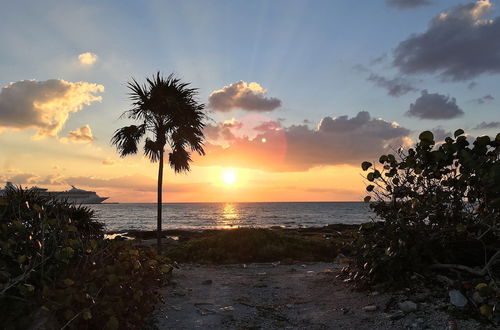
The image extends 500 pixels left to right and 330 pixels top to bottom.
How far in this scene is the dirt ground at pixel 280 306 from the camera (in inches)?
265

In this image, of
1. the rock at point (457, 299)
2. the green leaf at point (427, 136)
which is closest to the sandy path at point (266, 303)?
the rock at point (457, 299)

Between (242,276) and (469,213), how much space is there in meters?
6.91

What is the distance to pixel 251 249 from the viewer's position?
1714 centimetres

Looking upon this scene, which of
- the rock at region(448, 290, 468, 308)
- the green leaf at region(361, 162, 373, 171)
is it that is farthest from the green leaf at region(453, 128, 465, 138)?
the rock at region(448, 290, 468, 308)

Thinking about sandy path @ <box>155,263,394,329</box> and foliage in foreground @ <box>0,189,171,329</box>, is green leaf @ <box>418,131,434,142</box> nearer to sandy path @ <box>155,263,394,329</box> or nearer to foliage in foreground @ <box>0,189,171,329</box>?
sandy path @ <box>155,263,394,329</box>

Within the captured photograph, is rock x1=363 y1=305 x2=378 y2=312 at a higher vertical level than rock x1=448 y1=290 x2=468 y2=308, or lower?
lower

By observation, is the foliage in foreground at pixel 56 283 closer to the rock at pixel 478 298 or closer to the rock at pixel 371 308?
the rock at pixel 371 308

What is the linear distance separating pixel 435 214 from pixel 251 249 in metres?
10.0

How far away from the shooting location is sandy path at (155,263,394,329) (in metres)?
7.01

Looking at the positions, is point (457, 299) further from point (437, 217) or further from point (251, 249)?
point (251, 249)

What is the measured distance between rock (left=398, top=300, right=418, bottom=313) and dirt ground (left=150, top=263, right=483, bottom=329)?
74 millimetres

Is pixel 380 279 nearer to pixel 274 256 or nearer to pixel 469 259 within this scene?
pixel 469 259

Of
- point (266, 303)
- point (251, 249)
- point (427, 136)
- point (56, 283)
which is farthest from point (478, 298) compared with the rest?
point (251, 249)

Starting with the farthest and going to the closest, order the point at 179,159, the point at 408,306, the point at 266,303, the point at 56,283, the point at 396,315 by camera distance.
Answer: the point at 179,159 → the point at 266,303 → the point at 408,306 → the point at 396,315 → the point at 56,283
